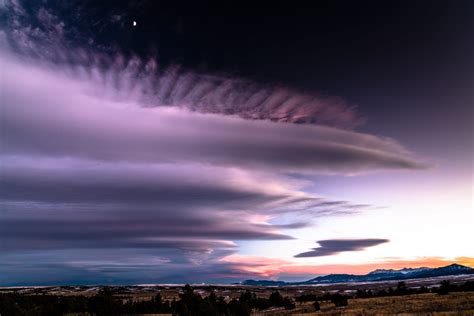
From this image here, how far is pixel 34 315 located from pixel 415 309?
44.4m

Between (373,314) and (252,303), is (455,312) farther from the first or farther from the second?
(252,303)

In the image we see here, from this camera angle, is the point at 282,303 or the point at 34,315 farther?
the point at 282,303

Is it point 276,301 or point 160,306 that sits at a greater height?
point 276,301

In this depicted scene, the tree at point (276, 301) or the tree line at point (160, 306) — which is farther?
the tree at point (276, 301)

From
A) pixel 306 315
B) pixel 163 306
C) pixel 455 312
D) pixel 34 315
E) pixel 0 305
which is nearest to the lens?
pixel 455 312

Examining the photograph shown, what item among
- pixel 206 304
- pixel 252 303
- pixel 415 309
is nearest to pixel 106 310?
pixel 206 304

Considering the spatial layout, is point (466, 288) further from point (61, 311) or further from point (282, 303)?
point (61, 311)

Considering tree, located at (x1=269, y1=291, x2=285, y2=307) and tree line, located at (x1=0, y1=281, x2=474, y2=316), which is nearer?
tree line, located at (x1=0, y1=281, x2=474, y2=316)

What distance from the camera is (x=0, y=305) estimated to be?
6062cm

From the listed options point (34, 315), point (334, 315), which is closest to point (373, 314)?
point (334, 315)

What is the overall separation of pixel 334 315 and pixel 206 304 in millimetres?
14328

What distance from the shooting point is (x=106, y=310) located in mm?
54625

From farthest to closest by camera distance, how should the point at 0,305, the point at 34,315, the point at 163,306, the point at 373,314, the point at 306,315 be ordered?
the point at 163,306
the point at 0,305
the point at 34,315
the point at 306,315
the point at 373,314

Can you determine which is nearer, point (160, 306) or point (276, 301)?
point (160, 306)
